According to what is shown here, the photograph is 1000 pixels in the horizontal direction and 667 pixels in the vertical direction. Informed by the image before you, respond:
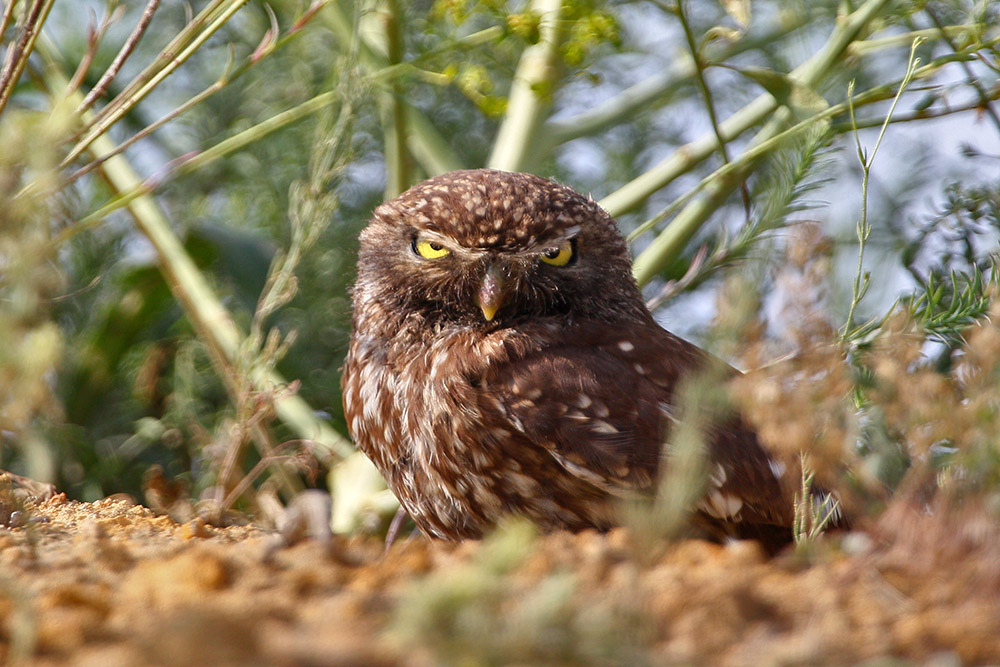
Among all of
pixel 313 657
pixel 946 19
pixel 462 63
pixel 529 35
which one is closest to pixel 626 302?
pixel 529 35

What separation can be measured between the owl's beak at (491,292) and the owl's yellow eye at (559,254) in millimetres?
137

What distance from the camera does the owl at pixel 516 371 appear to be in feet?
7.05

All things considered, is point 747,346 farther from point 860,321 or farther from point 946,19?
point 946,19

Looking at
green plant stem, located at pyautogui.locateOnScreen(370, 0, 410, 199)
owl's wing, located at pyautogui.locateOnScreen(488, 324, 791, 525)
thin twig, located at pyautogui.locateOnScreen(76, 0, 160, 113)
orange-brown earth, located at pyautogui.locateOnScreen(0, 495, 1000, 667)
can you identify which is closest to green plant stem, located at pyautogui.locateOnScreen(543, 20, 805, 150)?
green plant stem, located at pyautogui.locateOnScreen(370, 0, 410, 199)

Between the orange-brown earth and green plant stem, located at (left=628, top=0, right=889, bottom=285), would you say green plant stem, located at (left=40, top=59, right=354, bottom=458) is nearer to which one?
green plant stem, located at (left=628, top=0, right=889, bottom=285)

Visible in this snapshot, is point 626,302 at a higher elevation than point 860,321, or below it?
higher

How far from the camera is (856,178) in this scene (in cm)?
353

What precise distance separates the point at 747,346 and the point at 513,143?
257 centimetres

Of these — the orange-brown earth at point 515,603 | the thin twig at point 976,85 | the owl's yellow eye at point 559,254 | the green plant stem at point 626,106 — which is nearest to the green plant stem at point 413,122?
the green plant stem at point 626,106

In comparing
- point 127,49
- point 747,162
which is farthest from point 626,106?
point 127,49

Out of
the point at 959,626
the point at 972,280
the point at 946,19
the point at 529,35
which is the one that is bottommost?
the point at 972,280

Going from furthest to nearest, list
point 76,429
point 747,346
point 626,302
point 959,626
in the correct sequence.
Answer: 1. point 76,429
2. point 626,302
3. point 747,346
4. point 959,626

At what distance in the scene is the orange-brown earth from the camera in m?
0.73

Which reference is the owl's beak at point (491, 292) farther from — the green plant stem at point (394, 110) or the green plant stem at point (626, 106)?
the green plant stem at point (626, 106)
